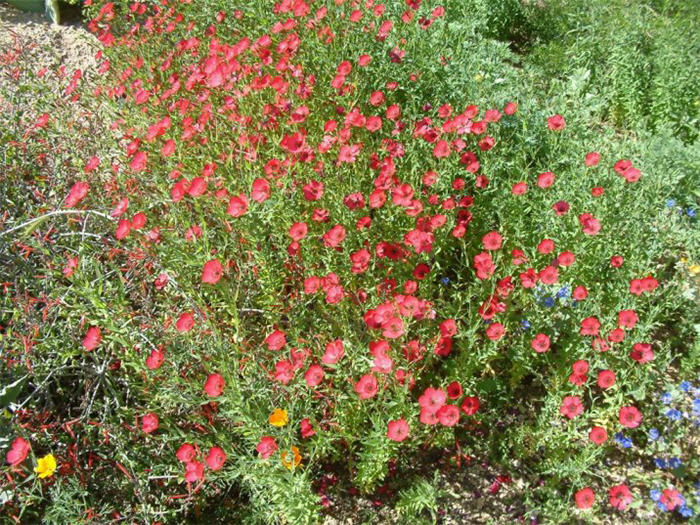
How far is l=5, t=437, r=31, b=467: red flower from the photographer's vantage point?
196 cm

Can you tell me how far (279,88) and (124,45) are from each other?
5.97 ft

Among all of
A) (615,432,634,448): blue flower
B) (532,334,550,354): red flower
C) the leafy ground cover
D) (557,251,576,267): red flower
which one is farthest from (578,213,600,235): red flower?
(615,432,634,448): blue flower

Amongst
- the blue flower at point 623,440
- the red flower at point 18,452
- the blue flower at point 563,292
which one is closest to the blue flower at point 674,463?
the blue flower at point 623,440

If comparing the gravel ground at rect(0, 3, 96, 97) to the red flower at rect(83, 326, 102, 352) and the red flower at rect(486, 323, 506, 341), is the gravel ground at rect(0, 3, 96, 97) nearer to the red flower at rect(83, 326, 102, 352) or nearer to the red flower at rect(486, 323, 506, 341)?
the red flower at rect(83, 326, 102, 352)

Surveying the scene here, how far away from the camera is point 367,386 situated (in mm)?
1970

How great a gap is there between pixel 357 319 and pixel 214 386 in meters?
0.70

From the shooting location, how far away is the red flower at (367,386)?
1.95 m

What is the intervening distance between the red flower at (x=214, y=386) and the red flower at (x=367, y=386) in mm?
483

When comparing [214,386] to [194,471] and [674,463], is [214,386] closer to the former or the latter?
[194,471]

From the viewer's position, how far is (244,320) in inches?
103

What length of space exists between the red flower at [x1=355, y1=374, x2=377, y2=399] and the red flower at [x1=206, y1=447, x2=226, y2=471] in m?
0.53

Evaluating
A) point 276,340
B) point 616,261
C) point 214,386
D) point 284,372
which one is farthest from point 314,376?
point 616,261

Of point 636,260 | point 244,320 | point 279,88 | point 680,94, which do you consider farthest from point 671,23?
point 244,320

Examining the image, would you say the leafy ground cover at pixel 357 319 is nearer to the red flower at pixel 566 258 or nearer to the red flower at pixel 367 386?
the red flower at pixel 367 386
